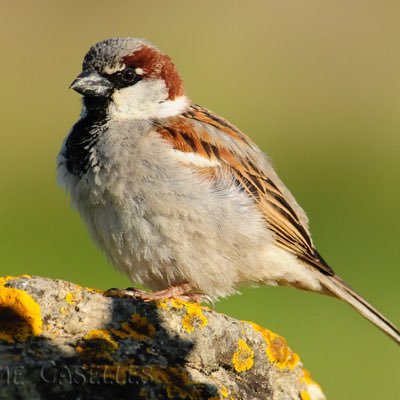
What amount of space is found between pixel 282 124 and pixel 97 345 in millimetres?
7273

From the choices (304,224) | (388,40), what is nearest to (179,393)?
(304,224)

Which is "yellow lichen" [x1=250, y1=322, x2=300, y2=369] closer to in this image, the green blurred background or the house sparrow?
the house sparrow

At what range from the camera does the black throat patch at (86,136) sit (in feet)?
12.6

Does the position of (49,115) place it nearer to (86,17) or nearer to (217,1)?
(86,17)

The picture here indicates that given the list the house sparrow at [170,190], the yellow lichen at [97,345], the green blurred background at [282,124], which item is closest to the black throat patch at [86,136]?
the house sparrow at [170,190]

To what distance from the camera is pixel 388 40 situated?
37.4 feet

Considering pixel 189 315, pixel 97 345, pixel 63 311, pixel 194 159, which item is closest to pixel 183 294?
pixel 194 159

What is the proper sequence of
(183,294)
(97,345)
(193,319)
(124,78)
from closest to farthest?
1. (97,345)
2. (193,319)
3. (183,294)
4. (124,78)

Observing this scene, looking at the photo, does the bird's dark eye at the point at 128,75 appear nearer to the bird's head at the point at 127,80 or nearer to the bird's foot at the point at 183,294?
the bird's head at the point at 127,80

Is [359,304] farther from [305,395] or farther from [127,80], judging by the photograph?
[127,80]

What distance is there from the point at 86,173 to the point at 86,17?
7.34m

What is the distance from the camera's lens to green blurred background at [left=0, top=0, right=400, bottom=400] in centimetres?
615

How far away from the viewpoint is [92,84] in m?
3.98

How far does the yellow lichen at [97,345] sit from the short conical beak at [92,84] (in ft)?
4.84
